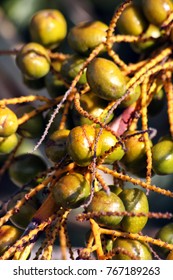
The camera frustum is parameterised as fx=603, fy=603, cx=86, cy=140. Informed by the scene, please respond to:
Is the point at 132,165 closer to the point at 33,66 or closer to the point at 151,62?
the point at 151,62

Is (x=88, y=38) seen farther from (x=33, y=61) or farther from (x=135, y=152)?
(x=135, y=152)

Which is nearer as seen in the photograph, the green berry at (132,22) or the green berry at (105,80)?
the green berry at (105,80)

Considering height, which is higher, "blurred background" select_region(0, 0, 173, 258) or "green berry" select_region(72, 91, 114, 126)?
"blurred background" select_region(0, 0, 173, 258)

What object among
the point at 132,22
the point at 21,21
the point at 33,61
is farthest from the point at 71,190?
the point at 21,21

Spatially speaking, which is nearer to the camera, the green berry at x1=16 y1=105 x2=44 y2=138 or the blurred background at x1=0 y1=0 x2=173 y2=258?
the green berry at x1=16 y1=105 x2=44 y2=138

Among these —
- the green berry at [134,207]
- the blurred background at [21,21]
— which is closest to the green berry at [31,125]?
the green berry at [134,207]

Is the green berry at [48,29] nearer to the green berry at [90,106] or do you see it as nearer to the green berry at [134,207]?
the green berry at [90,106]

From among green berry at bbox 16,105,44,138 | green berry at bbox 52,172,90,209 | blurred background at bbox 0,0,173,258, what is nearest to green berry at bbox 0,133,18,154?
green berry at bbox 16,105,44,138

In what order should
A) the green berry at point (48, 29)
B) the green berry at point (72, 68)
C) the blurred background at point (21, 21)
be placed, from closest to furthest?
the green berry at point (72, 68) → the green berry at point (48, 29) → the blurred background at point (21, 21)

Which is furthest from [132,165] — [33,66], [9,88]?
[9,88]

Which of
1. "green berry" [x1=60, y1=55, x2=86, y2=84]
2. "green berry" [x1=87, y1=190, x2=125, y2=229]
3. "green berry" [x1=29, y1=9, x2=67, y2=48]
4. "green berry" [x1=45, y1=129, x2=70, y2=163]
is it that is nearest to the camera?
"green berry" [x1=87, y1=190, x2=125, y2=229]

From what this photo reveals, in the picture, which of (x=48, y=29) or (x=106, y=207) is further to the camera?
(x=48, y=29)

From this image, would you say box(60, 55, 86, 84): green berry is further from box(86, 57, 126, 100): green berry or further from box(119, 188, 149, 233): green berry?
box(119, 188, 149, 233): green berry
